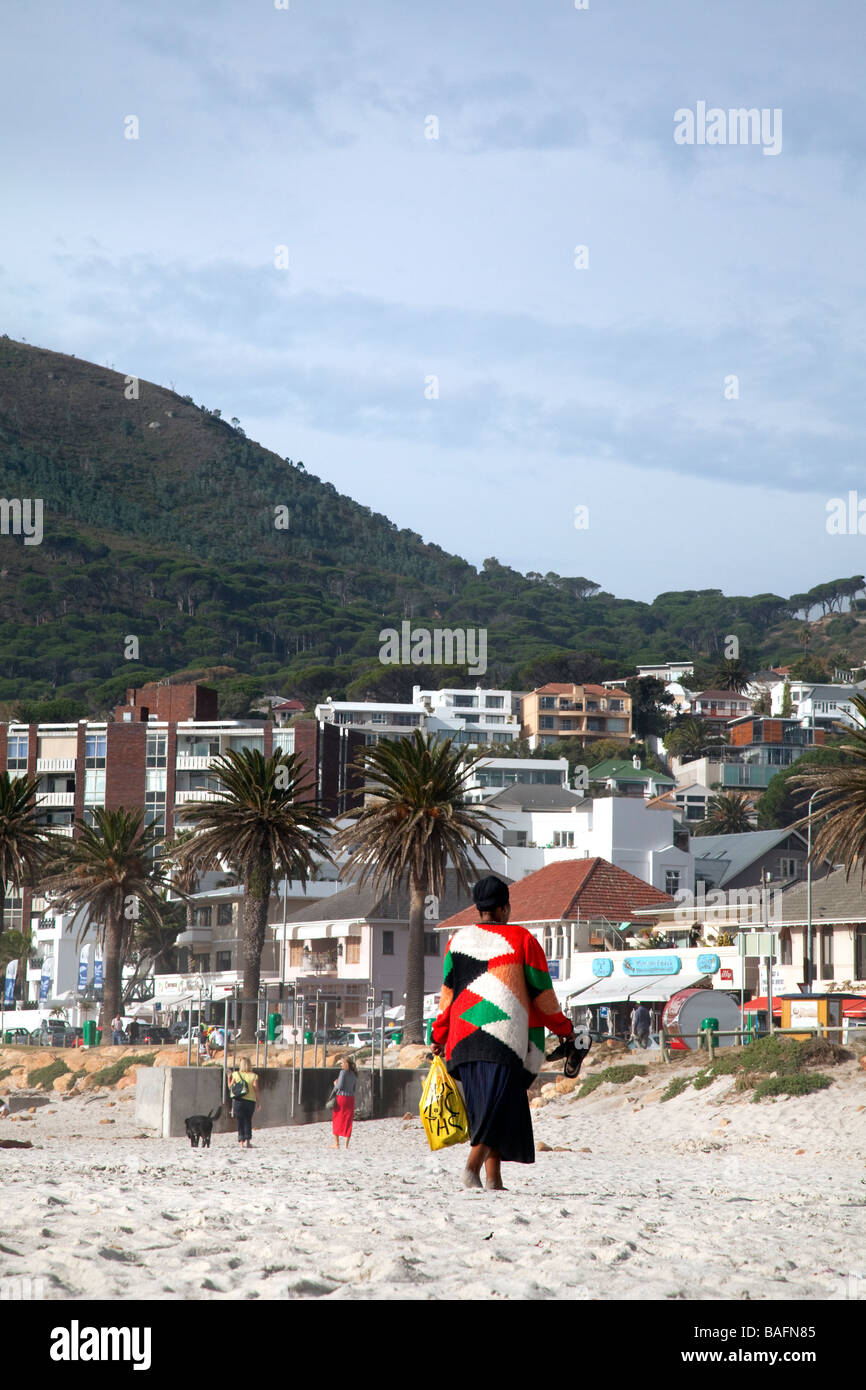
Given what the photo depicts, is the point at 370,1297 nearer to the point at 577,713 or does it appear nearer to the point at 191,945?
the point at 191,945

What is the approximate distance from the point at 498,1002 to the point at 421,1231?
130 cm

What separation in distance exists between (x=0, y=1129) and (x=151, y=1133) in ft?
17.6

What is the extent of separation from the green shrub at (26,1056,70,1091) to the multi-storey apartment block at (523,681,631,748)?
126 meters

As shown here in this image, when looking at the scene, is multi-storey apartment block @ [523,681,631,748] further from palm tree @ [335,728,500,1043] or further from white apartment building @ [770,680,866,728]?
palm tree @ [335,728,500,1043]

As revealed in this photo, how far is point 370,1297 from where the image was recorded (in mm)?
6113

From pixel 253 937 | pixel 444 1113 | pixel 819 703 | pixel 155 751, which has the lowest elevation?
pixel 253 937

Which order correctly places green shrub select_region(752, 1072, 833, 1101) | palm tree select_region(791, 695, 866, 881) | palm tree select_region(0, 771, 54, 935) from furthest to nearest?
palm tree select_region(0, 771, 54, 935) → palm tree select_region(791, 695, 866, 881) → green shrub select_region(752, 1072, 833, 1101)

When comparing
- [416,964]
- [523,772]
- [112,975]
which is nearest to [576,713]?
[523,772]

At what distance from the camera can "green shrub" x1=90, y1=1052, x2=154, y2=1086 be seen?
42969 mm

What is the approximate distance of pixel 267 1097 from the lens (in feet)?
105

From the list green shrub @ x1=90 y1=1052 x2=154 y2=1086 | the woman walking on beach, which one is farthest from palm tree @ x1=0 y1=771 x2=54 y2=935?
the woman walking on beach

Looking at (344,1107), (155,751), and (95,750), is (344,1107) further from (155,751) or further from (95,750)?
(95,750)

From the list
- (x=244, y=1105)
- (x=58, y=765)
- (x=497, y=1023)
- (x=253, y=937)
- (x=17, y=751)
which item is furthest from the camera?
(x=17, y=751)
